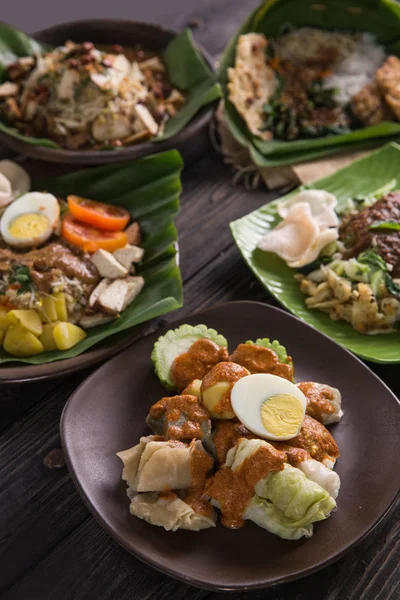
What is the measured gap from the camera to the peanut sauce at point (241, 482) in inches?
94.9

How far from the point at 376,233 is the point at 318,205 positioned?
0.44 meters

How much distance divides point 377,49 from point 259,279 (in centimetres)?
247

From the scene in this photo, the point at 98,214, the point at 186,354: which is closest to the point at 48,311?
the point at 98,214

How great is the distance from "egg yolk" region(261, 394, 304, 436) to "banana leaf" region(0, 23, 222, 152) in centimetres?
242

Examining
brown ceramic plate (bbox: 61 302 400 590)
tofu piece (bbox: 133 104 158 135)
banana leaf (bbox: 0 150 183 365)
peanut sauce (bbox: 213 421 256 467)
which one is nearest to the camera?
brown ceramic plate (bbox: 61 302 400 590)

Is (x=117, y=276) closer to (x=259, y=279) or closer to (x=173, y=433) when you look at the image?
(x=259, y=279)

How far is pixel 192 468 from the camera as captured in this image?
250 cm

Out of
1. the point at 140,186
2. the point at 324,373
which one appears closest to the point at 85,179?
the point at 140,186

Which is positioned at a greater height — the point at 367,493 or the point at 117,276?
the point at 117,276

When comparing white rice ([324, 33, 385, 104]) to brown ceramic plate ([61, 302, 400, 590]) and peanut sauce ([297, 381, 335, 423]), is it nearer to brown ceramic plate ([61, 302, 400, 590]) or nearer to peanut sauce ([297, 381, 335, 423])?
brown ceramic plate ([61, 302, 400, 590])

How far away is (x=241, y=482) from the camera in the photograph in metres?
2.44

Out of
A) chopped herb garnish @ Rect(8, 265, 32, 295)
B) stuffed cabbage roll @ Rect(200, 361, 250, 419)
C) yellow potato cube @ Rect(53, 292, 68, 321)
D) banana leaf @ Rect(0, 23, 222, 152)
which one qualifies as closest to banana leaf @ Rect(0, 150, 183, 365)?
yellow potato cube @ Rect(53, 292, 68, 321)

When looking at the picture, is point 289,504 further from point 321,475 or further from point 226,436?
point 226,436

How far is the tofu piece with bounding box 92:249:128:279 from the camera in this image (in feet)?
11.3
